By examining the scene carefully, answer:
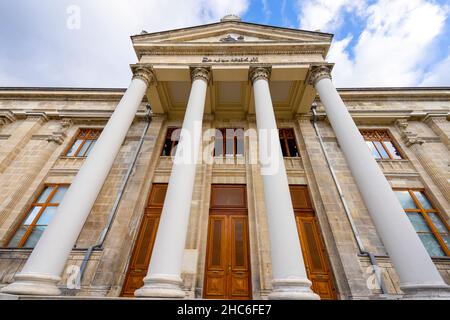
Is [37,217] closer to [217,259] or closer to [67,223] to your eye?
[67,223]

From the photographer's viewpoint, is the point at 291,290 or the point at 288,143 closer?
the point at 291,290

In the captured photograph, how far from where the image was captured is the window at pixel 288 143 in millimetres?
9031

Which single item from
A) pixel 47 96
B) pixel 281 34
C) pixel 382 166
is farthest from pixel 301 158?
pixel 47 96

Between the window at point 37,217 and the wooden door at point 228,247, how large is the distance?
5.92m

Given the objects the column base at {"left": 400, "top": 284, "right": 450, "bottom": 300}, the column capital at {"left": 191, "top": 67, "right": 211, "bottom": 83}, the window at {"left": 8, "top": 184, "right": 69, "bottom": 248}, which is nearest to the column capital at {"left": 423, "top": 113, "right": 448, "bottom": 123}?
the column base at {"left": 400, "top": 284, "right": 450, "bottom": 300}

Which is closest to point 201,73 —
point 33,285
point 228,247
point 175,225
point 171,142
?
point 171,142

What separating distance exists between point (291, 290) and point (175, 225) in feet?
8.13

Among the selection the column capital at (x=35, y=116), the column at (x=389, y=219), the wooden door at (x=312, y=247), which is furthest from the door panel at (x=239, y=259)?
the column capital at (x=35, y=116)

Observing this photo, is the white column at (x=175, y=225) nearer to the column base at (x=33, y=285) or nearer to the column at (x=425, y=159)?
the column base at (x=33, y=285)

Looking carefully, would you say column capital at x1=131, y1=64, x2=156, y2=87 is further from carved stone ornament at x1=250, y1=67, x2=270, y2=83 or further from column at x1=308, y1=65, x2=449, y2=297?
column at x1=308, y1=65, x2=449, y2=297

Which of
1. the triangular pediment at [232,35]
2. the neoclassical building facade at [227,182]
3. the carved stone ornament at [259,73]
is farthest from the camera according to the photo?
the triangular pediment at [232,35]

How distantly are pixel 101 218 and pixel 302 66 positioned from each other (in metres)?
9.05

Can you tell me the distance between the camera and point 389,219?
13.8ft

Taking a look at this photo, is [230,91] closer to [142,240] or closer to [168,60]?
[168,60]
